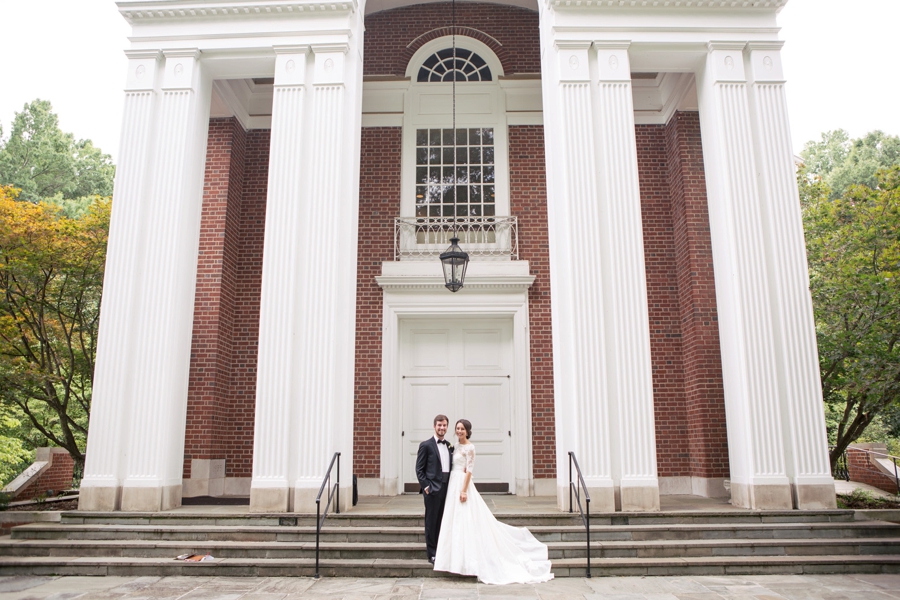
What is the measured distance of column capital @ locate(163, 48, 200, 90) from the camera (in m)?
8.70

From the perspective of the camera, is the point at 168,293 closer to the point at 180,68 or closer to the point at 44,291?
the point at 180,68

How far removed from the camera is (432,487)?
20.5 feet

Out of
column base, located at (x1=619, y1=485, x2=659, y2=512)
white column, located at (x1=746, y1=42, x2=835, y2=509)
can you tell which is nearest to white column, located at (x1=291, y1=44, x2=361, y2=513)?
column base, located at (x1=619, y1=485, x2=659, y2=512)

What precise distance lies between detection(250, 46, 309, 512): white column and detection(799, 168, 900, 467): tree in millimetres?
7387

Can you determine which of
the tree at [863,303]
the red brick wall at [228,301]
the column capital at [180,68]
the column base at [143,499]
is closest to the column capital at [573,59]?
the tree at [863,303]

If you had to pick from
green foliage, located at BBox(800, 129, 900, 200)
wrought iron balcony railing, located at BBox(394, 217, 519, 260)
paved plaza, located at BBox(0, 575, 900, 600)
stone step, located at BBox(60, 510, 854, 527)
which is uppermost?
green foliage, located at BBox(800, 129, 900, 200)

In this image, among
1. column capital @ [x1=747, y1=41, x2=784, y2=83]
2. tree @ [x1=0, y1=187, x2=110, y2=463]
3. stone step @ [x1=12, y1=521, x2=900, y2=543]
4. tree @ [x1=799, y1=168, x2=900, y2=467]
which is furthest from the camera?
tree @ [x1=0, y1=187, x2=110, y2=463]

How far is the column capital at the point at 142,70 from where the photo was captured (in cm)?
866

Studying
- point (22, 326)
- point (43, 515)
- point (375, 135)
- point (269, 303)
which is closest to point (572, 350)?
point (269, 303)

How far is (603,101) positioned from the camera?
8477 millimetres

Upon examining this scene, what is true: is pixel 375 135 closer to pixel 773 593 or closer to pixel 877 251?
pixel 877 251

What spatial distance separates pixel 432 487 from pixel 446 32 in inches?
347

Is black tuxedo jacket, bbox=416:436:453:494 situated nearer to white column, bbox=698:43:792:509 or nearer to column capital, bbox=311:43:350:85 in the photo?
white column, bbox=698:43:792:509

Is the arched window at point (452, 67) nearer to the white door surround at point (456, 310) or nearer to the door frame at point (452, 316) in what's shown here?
the white door surround at point (456, 310)
